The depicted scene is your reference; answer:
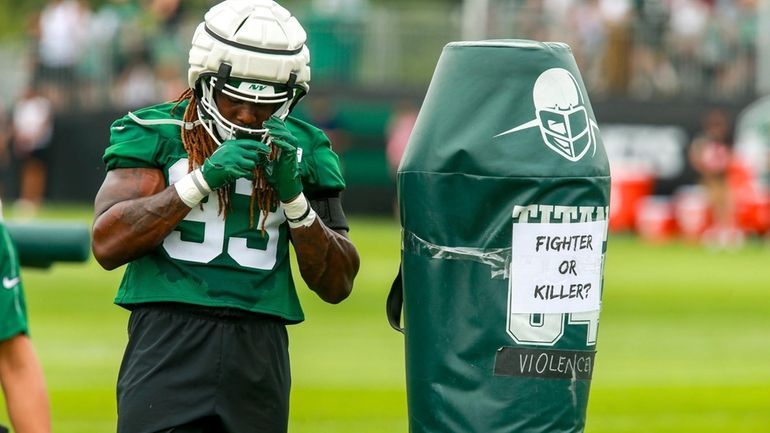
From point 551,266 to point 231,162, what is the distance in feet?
2.98

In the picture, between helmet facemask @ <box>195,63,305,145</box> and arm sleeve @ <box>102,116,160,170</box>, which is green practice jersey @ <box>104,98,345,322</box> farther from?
helmet facemask @ <box>195,63,305,145</box>

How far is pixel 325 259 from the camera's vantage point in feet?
14.8

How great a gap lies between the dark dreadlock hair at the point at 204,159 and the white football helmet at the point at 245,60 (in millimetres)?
46

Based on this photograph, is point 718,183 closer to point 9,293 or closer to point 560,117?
point 560,117

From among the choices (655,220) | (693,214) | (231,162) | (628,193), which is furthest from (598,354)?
(628,193)

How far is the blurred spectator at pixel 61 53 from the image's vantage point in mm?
28328

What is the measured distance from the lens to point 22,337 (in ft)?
15.3

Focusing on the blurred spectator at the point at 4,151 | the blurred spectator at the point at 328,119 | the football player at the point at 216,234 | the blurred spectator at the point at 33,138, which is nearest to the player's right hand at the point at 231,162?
the football player at the point at 216,234

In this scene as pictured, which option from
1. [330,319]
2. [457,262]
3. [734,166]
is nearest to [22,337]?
[457,262]

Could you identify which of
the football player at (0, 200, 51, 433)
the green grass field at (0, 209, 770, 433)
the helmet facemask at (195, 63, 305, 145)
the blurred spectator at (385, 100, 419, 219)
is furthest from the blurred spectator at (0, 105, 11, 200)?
the helmet facemask at (195, 63, 305, 145)

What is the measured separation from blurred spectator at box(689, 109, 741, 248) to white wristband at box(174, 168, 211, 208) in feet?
69.3

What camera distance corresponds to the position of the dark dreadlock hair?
4441 mm

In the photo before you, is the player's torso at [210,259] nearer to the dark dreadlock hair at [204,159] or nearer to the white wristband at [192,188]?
the dark dreadlock hair at [204,159]

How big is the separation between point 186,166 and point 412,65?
77.7 feet
